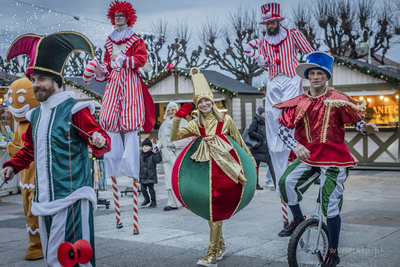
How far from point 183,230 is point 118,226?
38.3 inches

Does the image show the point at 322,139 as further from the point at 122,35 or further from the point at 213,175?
the point at 122,35

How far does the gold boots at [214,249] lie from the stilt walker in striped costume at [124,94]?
68.6 inches

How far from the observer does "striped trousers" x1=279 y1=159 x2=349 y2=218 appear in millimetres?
4094

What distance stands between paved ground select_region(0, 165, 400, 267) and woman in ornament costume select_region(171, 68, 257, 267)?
47cm

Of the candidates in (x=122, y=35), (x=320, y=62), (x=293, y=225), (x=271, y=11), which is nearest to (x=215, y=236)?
(x=293, y=225)

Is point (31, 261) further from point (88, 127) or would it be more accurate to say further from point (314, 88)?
point (314, 88)

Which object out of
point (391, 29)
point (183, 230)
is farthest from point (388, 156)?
point (391, 29)

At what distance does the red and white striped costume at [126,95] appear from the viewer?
5.94m

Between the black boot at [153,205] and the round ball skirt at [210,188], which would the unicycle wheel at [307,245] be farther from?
the black boot at [153,205]

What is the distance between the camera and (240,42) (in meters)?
32.9

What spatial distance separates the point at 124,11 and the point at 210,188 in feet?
9.65

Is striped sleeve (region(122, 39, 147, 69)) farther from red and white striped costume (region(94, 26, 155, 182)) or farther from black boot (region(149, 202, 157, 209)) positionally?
black boot (region(149, 202, 157, 209))

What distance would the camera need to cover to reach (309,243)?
4.00m

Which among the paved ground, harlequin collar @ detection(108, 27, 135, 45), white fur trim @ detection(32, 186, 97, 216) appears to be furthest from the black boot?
white fur trim @ detection(32, 186, 97, 216)
